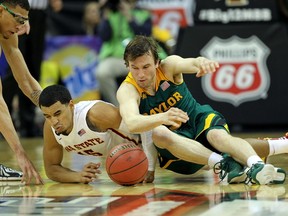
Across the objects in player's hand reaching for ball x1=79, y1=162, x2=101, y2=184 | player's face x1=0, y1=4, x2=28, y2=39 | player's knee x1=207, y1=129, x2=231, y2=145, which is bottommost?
player's hand reaching for ball x1=79, y1=162, x2=101, y2=184

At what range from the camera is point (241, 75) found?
11461 millimetres

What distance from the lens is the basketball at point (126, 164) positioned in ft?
21.3

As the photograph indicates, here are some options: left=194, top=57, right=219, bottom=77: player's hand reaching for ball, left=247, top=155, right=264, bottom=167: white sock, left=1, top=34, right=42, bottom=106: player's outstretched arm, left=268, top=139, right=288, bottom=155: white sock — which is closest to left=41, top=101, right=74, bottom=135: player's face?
left=1, top=34, right=42, bottom=106: player's outstretched arm

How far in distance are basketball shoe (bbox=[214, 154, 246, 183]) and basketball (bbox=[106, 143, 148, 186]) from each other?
0.58 metres

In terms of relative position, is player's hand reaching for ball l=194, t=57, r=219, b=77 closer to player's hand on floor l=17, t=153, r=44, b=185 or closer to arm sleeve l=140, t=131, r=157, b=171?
arm sleeve l=140, t=131, r=157, b=171

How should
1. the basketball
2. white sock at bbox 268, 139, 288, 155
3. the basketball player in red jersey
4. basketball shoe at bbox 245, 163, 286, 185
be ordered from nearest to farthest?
basketball shoe at bbox 245, 163, 286, 185 → the basketball → the basketball player in red jersey → white sock at bbox 268, 139, 288, 155

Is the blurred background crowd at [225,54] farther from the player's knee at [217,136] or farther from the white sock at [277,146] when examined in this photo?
the player's knee at [217,136]

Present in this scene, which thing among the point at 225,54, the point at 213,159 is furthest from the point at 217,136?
the point at 225,54

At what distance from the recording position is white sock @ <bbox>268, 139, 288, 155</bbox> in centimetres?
711

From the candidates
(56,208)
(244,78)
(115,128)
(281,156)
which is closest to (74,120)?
(115,128)

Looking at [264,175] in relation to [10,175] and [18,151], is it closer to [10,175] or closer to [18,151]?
[18,151]

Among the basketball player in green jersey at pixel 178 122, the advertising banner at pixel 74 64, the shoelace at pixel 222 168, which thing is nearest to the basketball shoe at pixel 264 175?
the basketball player in green jersey at pixel 178 122

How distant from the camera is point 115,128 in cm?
686

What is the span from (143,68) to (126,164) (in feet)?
2.44
